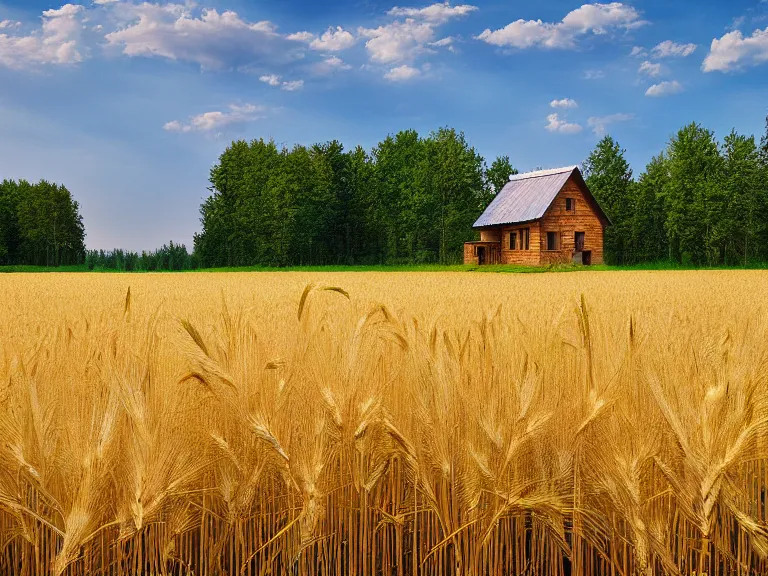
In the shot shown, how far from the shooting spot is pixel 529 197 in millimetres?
41406

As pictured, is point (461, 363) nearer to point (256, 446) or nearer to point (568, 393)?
point (568, 393)

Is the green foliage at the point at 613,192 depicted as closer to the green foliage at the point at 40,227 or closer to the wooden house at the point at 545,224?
the wooden house at the point at 545,224

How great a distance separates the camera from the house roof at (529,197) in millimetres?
39250

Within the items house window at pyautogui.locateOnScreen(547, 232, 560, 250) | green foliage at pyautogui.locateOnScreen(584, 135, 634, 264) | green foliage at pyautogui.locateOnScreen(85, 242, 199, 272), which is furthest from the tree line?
green foliage at pyautogui.locateOnScreen(85, 242, 199, 272)

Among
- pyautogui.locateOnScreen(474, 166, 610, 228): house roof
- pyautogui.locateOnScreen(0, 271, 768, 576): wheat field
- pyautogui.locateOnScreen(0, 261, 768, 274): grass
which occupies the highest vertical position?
pyautogui.locateOnScreen(474, 166, 610, 228): house roof

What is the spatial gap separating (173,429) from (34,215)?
212 ft

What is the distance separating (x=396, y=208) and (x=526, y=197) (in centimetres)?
1514

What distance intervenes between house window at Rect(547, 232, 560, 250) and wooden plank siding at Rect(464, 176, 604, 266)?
0.23 metres

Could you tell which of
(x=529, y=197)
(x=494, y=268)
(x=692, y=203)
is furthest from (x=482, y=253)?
(x=692, y=203)

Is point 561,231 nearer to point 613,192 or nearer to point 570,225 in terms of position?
point 570,225

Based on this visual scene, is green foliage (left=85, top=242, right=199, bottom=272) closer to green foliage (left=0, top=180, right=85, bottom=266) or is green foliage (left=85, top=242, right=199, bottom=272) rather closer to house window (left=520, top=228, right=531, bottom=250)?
green foliage (left=0, top=180, right=85, bottom=266)

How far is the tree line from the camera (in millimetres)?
46500

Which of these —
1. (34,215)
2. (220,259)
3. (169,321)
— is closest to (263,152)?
(220,259)

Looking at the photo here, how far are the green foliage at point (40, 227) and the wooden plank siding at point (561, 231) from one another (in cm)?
3994
